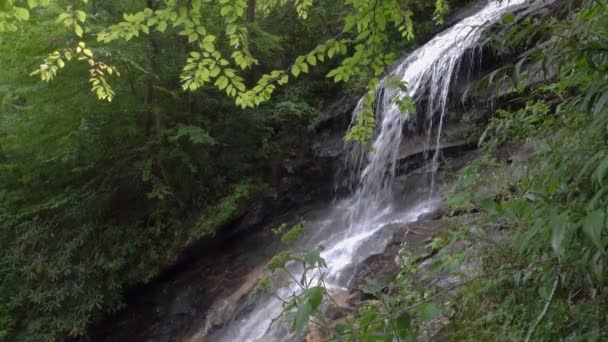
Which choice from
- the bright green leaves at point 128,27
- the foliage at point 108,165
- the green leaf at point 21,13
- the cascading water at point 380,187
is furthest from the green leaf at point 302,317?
the foliage at point 108,165

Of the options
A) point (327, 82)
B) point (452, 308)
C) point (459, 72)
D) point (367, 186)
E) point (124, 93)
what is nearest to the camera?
point (452, 308)

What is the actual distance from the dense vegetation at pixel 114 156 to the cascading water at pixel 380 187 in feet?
A: 3.53

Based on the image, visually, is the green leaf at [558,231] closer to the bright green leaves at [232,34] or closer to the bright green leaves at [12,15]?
the bright green leaves at [232,34]

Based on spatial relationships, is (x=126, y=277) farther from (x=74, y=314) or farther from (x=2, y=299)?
(x=2, y=299)

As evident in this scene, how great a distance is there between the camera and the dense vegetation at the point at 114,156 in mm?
6547

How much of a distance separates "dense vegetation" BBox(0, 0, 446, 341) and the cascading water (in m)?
1.08

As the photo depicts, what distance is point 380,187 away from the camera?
6.74m

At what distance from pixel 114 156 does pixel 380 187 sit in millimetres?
5019

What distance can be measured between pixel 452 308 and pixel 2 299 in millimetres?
8018

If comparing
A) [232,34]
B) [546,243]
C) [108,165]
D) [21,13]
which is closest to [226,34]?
[232,34]

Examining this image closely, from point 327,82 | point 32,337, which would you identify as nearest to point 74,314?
point 32,337

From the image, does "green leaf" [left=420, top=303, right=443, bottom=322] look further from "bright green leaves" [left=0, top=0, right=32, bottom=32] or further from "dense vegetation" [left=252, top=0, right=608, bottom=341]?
"bright green leaves" [left=0, top=0, right=32, bottom=32]

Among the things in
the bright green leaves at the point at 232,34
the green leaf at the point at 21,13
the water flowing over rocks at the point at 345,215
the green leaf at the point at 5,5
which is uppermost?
the green leaf at the point at 21,13

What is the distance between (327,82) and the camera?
31.4ft
